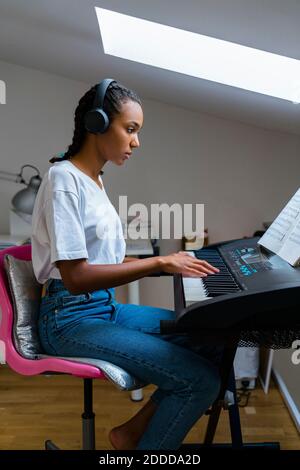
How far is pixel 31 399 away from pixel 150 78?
1.68 meters

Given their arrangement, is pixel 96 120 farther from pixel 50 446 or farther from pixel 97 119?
pixel 50 446

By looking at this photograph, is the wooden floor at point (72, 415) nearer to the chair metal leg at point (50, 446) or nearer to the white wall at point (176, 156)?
the chair metal leg at point (50, 446)

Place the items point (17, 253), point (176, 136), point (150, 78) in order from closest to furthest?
point (17, 253) → point (150, 78) → point (176, 136)

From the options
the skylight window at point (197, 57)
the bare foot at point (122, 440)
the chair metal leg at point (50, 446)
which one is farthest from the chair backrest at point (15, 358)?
the skylight window at point (197, 57)

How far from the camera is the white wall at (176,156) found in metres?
2.95

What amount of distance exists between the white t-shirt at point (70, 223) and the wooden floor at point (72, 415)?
39.4 inches

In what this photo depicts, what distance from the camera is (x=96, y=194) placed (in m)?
1.47

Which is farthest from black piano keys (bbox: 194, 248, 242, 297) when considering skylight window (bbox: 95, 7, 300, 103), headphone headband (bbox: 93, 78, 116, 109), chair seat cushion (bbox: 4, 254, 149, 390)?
skylight window (bbox: 95, 7, 300, 103)

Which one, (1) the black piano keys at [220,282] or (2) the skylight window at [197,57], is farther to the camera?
(2) the skylight window at [197,57]

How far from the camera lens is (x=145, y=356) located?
51.6 inches

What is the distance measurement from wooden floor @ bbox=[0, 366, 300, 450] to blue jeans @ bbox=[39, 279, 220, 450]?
85 cm

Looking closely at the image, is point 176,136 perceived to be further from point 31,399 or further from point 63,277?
point 63,277
